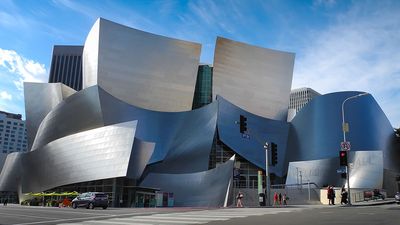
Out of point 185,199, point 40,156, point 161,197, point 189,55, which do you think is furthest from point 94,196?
point 189,55

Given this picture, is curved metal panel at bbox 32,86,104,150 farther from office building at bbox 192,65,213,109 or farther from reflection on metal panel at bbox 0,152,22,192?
office building at bbox 192,65,213,109

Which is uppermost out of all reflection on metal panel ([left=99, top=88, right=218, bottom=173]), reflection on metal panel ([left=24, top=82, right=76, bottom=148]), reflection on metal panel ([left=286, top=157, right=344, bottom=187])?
reflection on metal panel ([left=24, top=82, right=76, bottom=148])

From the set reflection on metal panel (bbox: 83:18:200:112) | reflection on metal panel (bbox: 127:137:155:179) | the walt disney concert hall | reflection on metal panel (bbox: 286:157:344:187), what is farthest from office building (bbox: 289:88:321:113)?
reflection on metal panel (bbox: 127:137:155:179)

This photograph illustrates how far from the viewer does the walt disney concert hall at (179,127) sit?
147 ft

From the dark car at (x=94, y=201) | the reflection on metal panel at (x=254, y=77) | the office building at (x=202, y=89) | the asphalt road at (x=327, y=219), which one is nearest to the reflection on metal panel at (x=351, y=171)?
the reflection on metal panel at (x=254, y=77)

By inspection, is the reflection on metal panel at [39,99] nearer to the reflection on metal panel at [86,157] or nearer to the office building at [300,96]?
the reflection on metal panel at [86,157]

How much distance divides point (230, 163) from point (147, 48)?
87.7 feet

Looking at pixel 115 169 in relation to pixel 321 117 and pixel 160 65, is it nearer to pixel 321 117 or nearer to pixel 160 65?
pixel 160 65

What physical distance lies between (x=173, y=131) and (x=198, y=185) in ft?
47.1

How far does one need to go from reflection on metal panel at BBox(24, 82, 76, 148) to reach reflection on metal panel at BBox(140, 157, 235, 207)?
85.4ft

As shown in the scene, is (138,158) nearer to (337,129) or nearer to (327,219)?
(337,129)

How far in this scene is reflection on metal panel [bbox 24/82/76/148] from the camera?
6341 cm

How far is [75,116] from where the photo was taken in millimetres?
54781

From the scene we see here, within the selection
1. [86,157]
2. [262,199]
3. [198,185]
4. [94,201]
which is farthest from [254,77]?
[94,201]
